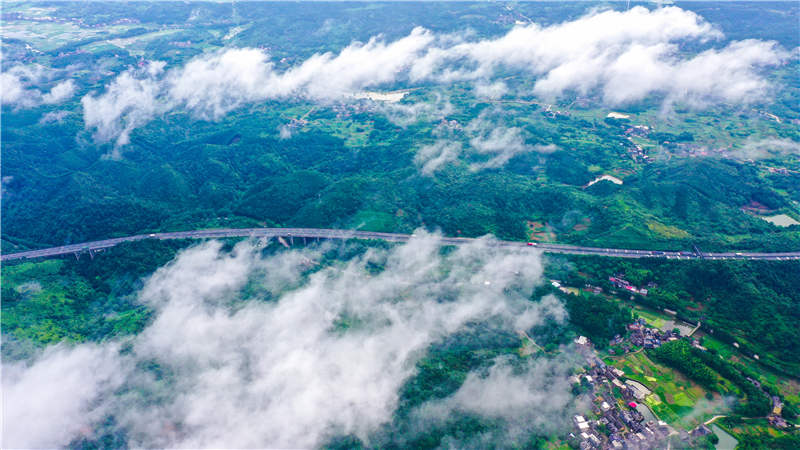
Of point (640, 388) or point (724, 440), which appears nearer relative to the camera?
point (724, 440)

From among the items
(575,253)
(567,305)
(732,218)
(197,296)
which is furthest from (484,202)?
(197,296)

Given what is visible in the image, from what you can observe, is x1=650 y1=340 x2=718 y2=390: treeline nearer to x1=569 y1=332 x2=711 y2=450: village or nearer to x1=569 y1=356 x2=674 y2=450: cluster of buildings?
x1=569 y1=332 x2=711 y2=450: village

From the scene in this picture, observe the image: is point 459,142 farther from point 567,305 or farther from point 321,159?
point 567,305

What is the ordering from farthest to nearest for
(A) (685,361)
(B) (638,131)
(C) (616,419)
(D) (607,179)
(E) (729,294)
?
(B) (638,131) → (D) (607,179) → (E) (729,294) → (A) (685,361) → (C) (616,419)

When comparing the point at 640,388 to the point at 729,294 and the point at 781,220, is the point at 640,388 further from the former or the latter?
the point at 781,220

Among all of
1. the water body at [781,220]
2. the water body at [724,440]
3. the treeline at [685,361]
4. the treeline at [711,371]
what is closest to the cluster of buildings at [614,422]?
the water body at [724,440]

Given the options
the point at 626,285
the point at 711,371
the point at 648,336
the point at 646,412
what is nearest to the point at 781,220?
the point at 626,285

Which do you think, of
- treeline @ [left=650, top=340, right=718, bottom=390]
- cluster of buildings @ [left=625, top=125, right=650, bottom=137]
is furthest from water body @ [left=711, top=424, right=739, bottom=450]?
cluster of buildings @ [left=625, top=125, right=650, bottom=137]
